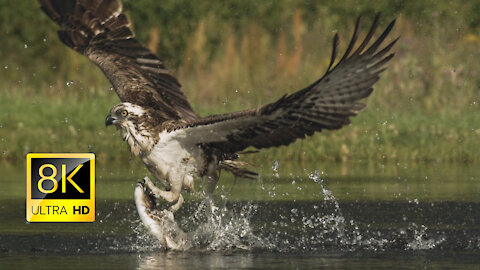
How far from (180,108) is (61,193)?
1.54m

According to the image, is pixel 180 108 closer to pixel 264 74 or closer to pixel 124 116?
pixel 124 116

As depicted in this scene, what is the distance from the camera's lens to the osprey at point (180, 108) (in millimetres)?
10742

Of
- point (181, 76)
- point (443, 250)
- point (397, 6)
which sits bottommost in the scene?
point (443, 250)

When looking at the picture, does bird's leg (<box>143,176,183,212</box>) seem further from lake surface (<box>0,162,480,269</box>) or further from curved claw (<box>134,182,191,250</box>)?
lake surface (<box>0,162,480,269</box>)

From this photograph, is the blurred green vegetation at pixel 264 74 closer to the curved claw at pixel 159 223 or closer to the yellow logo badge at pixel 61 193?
the yellow logo badge at pixel 61 193

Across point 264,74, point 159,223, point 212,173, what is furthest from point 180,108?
point 264,74

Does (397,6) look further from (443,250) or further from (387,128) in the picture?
(443,250)

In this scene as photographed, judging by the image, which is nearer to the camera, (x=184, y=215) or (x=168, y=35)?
(x=184, y=215)

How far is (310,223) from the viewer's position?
42.2ft

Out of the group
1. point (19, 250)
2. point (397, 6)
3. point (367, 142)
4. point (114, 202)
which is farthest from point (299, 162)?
point (397, 6)

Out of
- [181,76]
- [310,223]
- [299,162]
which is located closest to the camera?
[310,223]

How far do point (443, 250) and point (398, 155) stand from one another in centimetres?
772

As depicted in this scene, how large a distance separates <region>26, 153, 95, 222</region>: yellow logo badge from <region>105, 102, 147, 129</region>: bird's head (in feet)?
6.21

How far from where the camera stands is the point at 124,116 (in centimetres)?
1157
